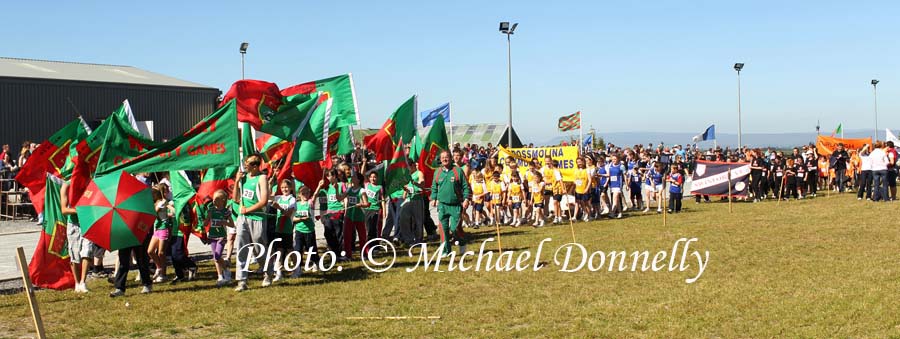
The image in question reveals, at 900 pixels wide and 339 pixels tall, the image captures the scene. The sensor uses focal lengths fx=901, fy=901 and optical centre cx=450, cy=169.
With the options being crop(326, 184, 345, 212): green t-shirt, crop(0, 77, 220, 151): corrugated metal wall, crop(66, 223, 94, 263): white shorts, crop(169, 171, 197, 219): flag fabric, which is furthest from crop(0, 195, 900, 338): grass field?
crop(0, 77, 220, 151): corrugated metal wall

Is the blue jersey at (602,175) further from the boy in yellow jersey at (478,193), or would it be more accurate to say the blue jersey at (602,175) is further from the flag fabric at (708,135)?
the flag fabric at (708,135)

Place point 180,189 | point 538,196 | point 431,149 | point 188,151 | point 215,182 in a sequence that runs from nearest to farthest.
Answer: point 188,151 < point 180,189 < point 215,182 < point 431,149 < point 538,196

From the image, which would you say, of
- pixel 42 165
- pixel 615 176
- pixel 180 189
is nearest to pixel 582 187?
pixel 615 176

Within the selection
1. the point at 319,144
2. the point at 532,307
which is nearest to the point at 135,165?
the point at 319,144

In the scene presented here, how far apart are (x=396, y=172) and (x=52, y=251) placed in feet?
20.7

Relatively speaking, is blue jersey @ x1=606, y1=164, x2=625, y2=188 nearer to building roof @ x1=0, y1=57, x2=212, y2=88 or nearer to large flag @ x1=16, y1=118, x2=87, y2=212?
large flag @ x1=16, y1=118, x2=87, y2=212

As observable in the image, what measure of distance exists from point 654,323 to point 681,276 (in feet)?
10.3

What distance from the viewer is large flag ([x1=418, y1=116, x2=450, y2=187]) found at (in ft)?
58.0

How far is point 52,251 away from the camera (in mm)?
11258

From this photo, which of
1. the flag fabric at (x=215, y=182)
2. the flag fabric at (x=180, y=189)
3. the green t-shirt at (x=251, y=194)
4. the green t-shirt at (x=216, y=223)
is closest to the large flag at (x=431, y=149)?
the flag fabric at (x=215, y=182)

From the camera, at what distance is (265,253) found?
1133 centimetres

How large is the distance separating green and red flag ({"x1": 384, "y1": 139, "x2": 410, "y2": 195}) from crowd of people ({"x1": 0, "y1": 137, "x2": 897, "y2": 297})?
211mm

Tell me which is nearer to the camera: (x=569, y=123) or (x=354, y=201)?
(x=354, y=201)

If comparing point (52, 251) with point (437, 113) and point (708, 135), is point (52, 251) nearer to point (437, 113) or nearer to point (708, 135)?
point (437, 113)
